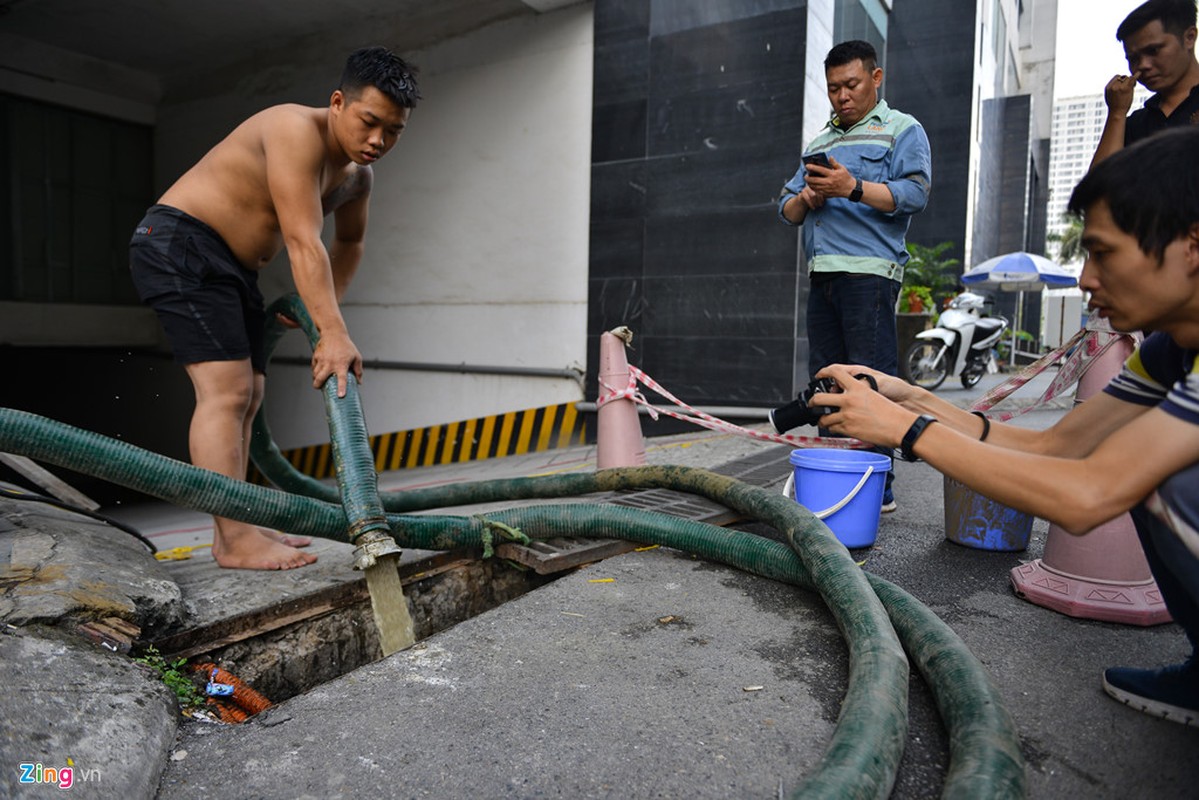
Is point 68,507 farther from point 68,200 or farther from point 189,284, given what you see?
point 68,200

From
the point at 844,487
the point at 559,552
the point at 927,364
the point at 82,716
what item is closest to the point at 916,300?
the point at 927,364

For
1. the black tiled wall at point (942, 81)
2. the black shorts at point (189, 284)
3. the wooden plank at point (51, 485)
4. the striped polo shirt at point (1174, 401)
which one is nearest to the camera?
the striped polo shirt at point (1174, 401)

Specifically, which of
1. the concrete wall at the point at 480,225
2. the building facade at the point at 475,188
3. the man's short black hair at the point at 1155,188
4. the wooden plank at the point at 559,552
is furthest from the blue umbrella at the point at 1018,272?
the man's short black hair at the point at 1155,188

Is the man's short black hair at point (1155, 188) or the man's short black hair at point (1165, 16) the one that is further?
the man's short black hair at point (1165, 16)

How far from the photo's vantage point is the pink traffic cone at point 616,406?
3.59 m

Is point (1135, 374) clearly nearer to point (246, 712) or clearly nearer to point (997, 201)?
point (246, 712)

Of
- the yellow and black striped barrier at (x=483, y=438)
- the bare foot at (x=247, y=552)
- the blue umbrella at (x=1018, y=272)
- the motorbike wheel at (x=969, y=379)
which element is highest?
the blue umbrella at (x=1018, y=272)

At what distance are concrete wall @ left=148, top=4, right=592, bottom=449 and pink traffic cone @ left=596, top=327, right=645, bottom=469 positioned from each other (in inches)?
103

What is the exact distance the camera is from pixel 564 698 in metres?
1.60

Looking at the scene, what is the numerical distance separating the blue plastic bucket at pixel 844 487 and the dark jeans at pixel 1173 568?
3.32 ft

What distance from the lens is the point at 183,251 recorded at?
7.98ft

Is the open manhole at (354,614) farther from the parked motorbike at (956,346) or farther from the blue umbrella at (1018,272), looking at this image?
the blue umbrella at (1018,272)

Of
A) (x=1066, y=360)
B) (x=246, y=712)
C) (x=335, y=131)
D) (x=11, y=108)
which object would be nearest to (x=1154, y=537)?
(x=1066, y=360)

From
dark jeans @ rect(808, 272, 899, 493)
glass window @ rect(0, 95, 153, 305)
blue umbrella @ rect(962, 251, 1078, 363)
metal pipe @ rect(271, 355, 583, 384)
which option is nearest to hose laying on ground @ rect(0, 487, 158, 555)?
dark jeans @ rect(808, 272, 899, 493)
